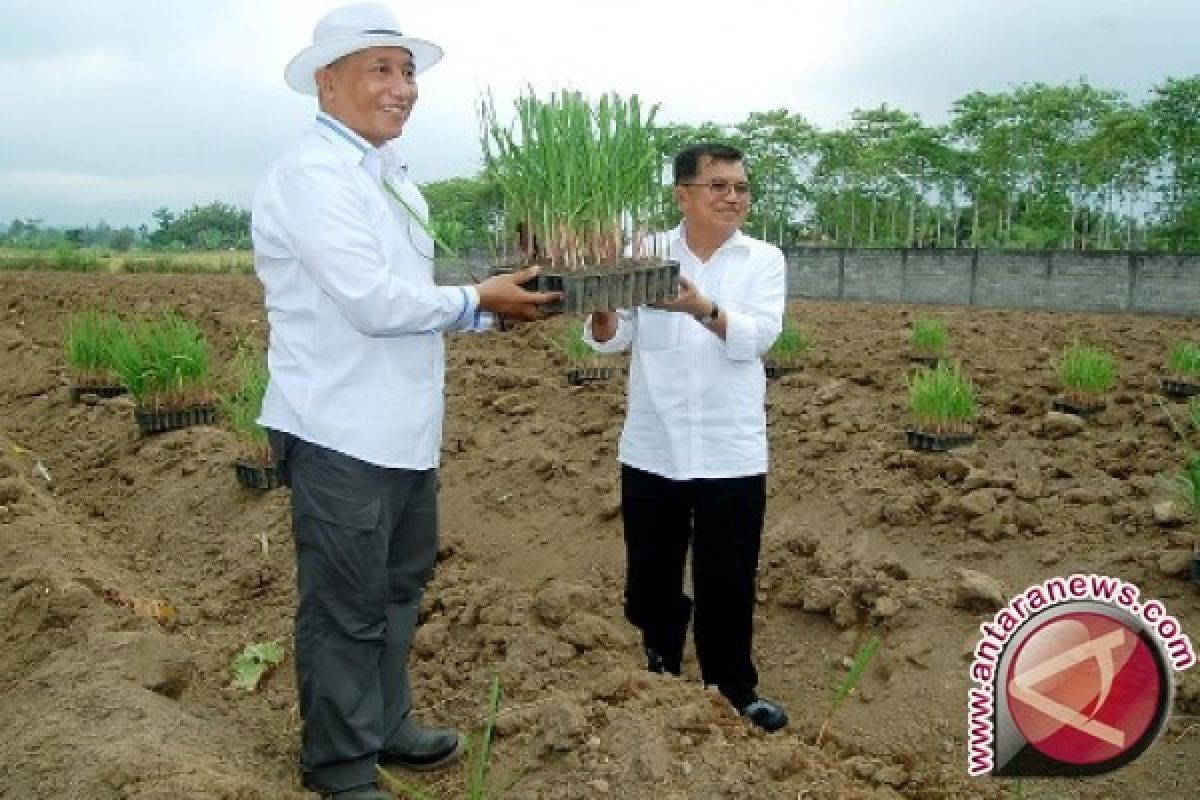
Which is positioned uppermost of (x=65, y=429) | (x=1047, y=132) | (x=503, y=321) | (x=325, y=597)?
(x=1047, y=132)

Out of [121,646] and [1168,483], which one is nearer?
[121,646]

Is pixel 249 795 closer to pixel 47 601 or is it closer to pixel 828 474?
pixel 47 601

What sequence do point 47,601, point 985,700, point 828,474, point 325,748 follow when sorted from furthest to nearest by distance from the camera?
point 828,474 < point 47,601 < point 325,748 < point 985,700

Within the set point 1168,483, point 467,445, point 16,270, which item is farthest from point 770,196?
point 1168,483

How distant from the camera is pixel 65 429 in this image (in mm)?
7527

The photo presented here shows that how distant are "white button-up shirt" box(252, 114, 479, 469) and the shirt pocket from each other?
881 millimetres

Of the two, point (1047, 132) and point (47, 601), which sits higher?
point (1047, 132)

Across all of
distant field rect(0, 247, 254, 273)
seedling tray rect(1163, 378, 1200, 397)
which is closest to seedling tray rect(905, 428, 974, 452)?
seedling tray rect(1163, 378, 1200, 397)

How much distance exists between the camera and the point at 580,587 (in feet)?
12.9

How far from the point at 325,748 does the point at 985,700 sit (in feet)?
5.10

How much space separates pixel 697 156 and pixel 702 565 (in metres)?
1.22

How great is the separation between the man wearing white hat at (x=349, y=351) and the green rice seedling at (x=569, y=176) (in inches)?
12.1
